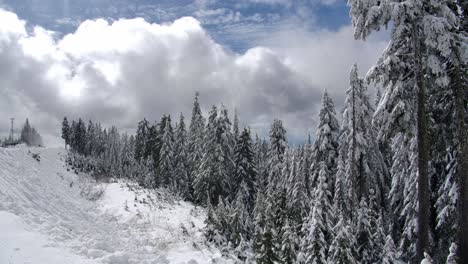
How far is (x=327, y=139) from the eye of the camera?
26.2m

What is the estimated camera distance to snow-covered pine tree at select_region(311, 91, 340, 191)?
26.3 m

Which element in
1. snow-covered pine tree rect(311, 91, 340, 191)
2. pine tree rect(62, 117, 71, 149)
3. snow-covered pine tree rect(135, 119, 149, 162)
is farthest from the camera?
pine tree rect(62, 117, 71, 149)

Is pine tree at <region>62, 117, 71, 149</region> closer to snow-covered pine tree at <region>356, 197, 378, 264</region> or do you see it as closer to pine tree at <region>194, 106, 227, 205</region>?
pine tree at <region>194, 106, 227, 205</region>

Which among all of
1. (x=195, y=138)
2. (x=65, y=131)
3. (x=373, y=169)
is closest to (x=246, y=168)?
(x=195, y=138)

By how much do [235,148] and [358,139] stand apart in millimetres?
20639

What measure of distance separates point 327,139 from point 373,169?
4.45 meters

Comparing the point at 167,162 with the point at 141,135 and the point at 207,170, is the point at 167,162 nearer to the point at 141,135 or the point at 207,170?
the point at 207,170

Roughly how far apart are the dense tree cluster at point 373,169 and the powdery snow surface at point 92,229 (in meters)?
2.51

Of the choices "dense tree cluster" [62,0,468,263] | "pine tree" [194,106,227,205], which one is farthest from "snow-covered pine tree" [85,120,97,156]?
"pine tree" [194,106,227,205]

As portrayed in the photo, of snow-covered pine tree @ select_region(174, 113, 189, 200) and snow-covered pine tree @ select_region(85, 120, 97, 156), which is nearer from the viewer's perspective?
snow-covered pine tree @ select_region(174, 113, 189, 200)

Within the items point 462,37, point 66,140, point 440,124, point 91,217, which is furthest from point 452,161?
point 66,140

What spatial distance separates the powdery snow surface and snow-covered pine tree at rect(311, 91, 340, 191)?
10913 mm

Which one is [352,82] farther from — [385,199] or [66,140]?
[66,140]

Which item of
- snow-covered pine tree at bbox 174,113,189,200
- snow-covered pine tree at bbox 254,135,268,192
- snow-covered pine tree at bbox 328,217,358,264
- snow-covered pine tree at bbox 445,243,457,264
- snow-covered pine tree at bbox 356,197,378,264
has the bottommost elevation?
snow-covered pine tree at bbox 254,135,268,192
